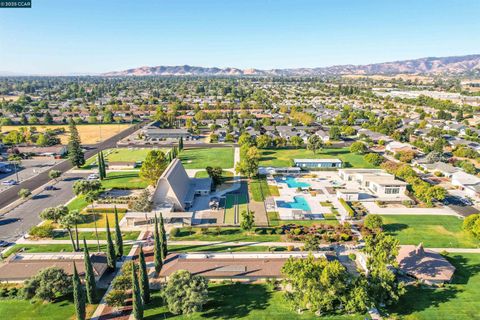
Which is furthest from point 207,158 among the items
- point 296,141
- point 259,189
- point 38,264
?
point 38,264

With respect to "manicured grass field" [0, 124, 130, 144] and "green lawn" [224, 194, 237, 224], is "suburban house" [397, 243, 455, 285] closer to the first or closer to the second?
"green lawn" [224, 194, 237, 224]

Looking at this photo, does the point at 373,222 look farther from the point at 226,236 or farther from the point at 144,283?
the point at 144,283

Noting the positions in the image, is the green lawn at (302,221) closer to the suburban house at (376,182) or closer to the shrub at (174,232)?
the shrub at (174,232)

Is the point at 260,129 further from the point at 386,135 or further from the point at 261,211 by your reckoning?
the point at 261,211

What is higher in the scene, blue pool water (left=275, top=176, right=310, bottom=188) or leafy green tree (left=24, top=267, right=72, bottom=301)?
blue pool water (left=275, top=176, right=310, bottom=188)

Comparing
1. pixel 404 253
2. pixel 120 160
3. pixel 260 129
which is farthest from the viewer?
pixel 260 129

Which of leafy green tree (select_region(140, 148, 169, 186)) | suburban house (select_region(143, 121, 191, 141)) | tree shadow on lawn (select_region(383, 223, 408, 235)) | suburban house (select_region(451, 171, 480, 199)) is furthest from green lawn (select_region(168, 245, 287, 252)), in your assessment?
suburban house (select_region(143, 121, 191, 141))

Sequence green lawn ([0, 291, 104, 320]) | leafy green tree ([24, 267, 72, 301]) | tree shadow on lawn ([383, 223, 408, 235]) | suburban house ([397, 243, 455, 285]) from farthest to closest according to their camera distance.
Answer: tree shadow on lawn ([383, 223, 408, 235]) < suburban house ([397, 243, 455, 285]) < leafy green tree ([24, 267, 72, 301]) < green lawn ([0, 291, 104, 320])

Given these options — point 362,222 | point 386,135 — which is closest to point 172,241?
point 362,222
